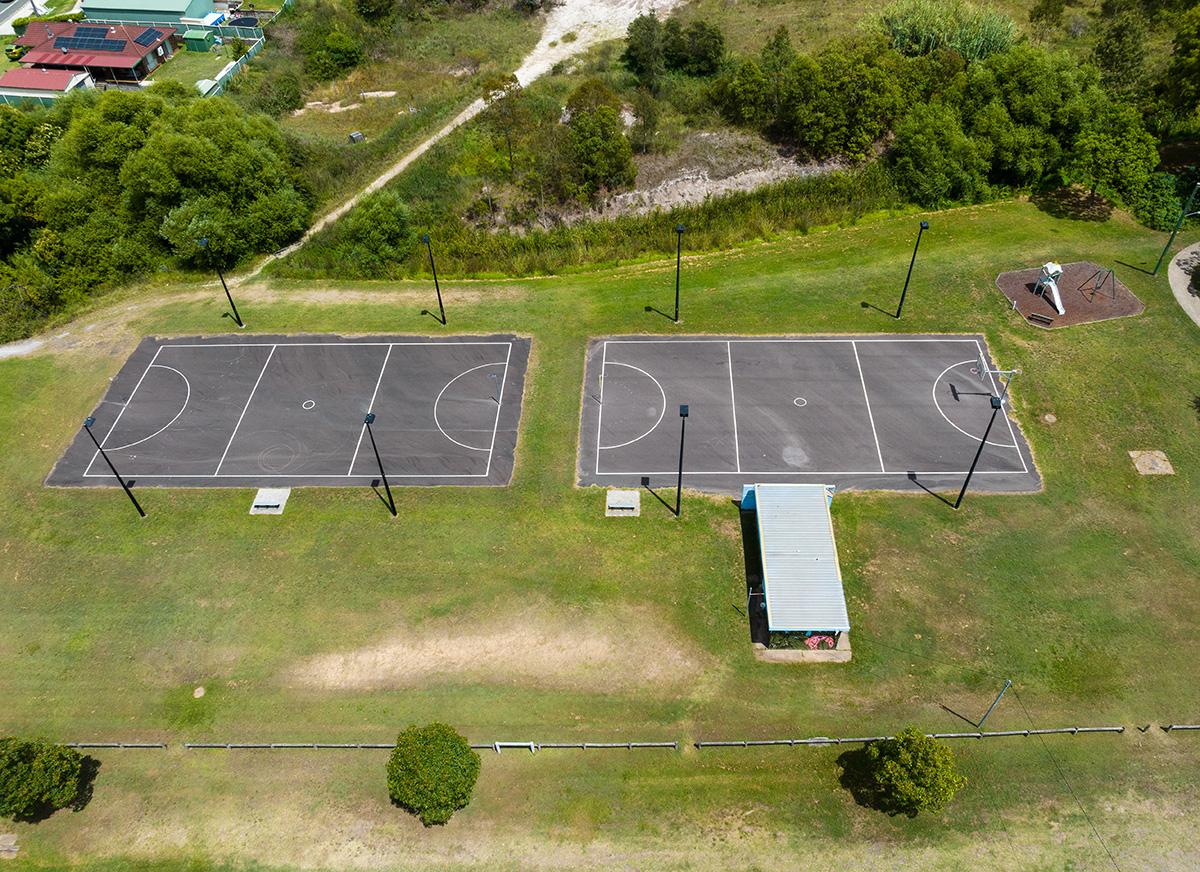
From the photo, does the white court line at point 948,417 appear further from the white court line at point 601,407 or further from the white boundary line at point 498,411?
the white boundary line at point 498,411

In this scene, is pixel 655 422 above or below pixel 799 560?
below

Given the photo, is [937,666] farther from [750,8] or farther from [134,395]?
[750,8]

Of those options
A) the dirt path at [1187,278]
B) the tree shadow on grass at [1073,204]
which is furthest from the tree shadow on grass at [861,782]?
the tree shadow on grass at [1073,204]

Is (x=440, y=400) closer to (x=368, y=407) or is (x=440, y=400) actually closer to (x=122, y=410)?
(x=368, y=407)

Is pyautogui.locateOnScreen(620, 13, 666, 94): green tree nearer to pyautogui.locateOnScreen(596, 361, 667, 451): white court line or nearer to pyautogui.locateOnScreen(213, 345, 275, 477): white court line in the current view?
pyautogui.locateOnScreen(596, 361, 667, 451): white court line

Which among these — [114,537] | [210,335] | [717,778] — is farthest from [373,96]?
[717,778]

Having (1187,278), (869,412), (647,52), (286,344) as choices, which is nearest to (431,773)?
(869,412)

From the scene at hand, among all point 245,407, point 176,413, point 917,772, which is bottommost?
point 917,772

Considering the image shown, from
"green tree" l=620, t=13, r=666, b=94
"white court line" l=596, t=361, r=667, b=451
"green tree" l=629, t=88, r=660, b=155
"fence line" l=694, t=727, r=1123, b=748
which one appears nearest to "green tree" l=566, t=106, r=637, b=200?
"green tree" l=629, t=88, r=660, b=155
